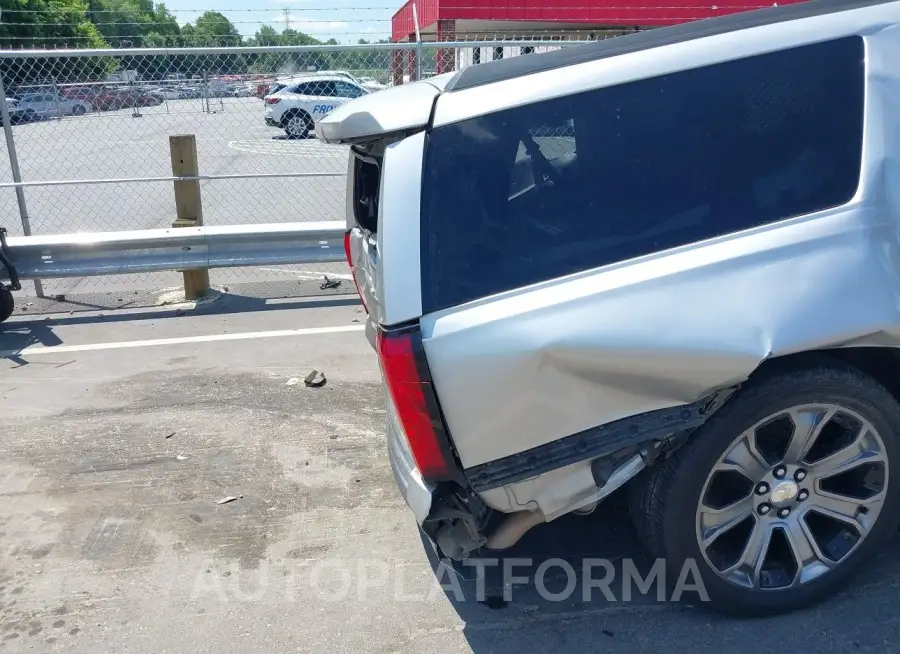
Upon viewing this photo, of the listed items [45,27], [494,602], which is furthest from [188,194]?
[45,27]

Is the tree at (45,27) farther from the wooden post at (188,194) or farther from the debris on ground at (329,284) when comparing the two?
the debris on ground at (329,284)

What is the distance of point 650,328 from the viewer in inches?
96.7

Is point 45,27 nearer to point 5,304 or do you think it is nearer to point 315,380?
point 5,304

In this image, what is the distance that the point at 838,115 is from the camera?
265 centimetres

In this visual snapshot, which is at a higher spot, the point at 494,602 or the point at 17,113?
the point at 17,113

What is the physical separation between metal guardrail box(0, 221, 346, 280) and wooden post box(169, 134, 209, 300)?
250 mm

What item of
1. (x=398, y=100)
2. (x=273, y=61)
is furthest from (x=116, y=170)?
(x=398, y=100)

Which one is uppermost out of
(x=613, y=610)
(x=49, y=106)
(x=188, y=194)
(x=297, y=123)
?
(x=49, y=106)

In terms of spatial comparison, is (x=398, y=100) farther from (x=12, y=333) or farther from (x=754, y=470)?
(x=12, y=333)

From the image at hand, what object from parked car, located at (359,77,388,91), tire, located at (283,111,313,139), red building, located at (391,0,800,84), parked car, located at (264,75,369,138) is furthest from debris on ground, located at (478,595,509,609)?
red building, located at (391,0,800,84)

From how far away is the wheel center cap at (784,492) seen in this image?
279 cm

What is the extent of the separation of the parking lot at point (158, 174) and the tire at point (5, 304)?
929mm

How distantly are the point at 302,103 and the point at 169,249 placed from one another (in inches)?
223

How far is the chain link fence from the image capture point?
24.4ft
